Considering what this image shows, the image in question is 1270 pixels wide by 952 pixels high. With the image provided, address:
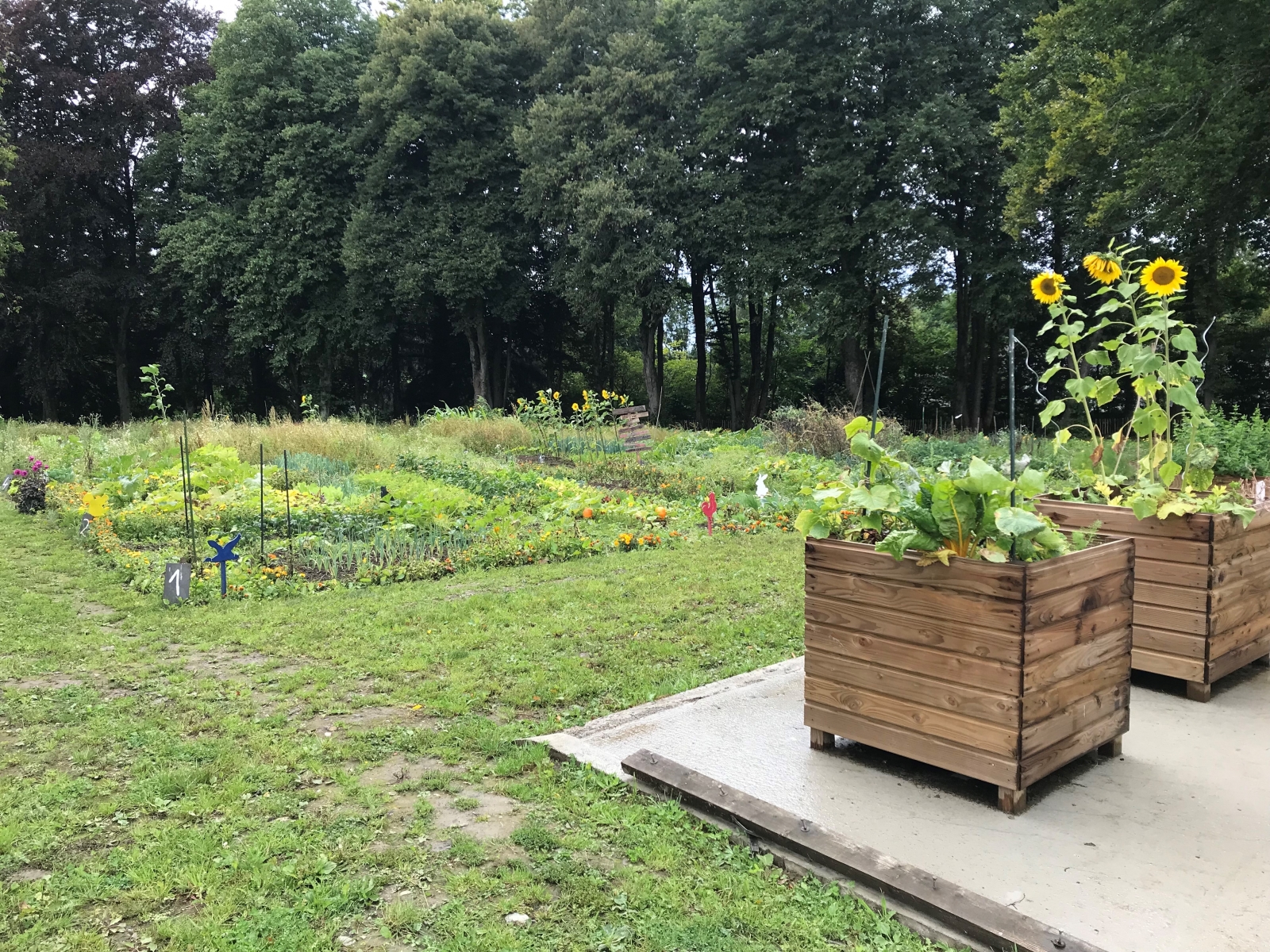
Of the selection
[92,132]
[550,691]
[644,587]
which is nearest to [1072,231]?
[644,587]

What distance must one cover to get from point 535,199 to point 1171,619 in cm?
1984

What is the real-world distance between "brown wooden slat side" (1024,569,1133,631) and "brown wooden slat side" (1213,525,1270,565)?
2.42ft

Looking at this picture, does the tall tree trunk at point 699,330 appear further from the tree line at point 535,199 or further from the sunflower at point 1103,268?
the sunflower at point 1103,268

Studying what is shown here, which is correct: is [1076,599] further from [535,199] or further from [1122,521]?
[535,199]

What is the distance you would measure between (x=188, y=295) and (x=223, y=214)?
2.52 m

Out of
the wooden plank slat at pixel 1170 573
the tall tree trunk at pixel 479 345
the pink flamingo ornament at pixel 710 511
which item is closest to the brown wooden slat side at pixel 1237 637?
the wooden plank slat at pixel 1170 573

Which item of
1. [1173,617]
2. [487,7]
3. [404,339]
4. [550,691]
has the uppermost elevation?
[487,7]

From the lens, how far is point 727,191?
20.2 metres

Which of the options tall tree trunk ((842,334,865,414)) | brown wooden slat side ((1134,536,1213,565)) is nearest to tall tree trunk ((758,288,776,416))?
tall tree trunk ((842,334,865,414))

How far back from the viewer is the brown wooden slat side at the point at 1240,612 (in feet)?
10.6

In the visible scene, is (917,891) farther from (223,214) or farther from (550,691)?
(223,214)

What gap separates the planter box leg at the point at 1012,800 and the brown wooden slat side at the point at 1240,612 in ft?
4.52

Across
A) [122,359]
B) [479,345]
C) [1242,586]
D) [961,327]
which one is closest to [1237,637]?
[1242,586]

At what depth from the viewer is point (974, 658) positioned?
7.91 ft
